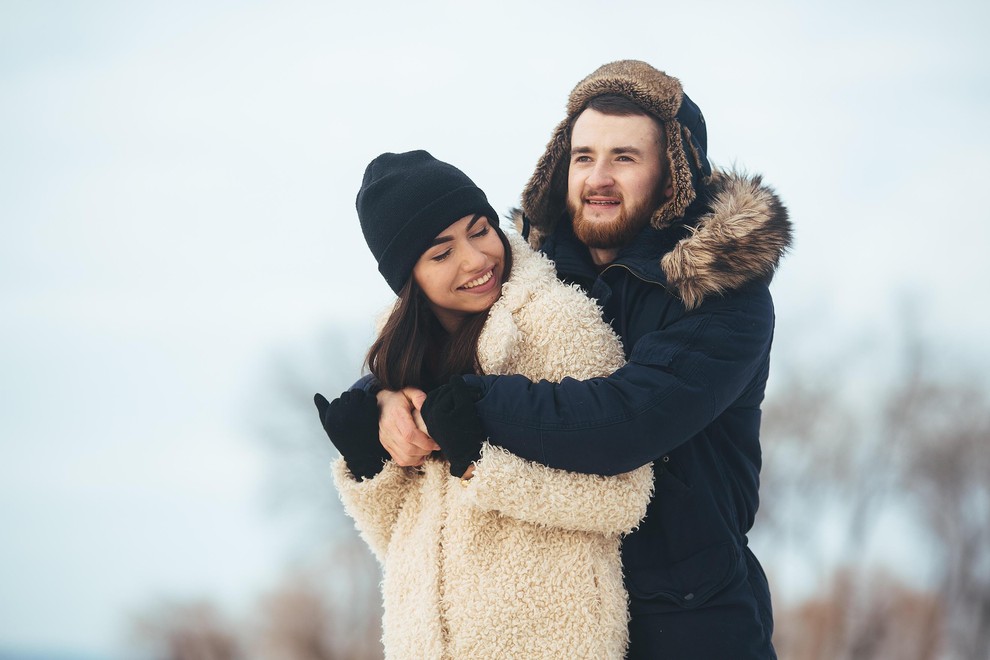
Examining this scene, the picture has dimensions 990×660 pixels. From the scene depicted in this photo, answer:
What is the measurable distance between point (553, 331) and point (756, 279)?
0.54 m

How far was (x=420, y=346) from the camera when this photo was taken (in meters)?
2.57

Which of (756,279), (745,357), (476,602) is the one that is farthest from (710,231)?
(476,602)

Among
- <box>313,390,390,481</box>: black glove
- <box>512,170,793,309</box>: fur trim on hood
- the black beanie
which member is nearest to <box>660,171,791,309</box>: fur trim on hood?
<box>512,170,793,309</box>: fur trim on hood

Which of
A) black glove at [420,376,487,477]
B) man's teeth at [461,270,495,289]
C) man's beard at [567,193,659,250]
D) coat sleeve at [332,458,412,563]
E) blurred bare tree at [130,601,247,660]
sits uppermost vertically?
man's beard at [567,193,659,250]

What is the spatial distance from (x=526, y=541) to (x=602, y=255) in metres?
0.91

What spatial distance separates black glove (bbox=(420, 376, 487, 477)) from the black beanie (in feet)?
1.53

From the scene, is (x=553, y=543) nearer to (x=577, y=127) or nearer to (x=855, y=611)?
(x=577, y=127)

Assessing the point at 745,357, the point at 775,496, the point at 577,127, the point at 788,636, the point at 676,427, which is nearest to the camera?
the point at 676,427

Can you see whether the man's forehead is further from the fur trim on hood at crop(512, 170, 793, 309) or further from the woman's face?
the woman's face

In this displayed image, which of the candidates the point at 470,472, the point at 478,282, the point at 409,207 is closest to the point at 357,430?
the point at 470,472

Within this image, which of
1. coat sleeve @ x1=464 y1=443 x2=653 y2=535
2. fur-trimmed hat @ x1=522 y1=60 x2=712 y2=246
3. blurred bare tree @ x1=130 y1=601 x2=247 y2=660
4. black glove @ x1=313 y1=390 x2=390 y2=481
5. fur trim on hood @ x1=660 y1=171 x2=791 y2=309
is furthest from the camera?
blurred bare tree @ x1=130 y1=601 x2=247 y2=660

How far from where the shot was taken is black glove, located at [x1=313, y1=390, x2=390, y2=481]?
2.51 m

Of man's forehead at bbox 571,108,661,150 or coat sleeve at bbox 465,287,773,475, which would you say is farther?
man's forehead at bbox 571,108,661,150

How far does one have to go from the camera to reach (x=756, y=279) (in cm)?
249
